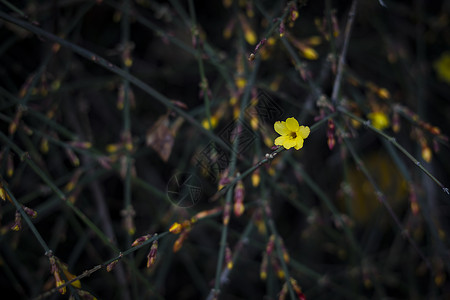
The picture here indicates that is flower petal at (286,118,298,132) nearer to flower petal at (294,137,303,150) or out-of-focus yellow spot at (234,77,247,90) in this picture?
flower petal at (294,137,303,150)

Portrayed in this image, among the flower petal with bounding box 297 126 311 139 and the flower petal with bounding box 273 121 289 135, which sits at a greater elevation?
the flower petal with bounding box 273 121 289 135

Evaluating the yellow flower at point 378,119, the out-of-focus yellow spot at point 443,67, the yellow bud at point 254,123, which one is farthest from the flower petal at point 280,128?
the out-of-focus yellow spot at point 443,67

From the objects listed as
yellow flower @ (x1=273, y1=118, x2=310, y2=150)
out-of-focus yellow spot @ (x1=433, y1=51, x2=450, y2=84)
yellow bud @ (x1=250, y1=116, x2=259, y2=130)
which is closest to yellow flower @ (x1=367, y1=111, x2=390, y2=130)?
yellow bud @ (x1=250, y1=116, x2=259, y2=130)

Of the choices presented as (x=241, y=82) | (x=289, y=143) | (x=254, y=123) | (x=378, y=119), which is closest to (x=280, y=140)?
(x=289, y=143)

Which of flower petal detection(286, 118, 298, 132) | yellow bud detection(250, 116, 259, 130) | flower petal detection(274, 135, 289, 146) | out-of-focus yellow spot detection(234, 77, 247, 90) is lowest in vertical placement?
flower petal detection(274, 135, 289, 146)

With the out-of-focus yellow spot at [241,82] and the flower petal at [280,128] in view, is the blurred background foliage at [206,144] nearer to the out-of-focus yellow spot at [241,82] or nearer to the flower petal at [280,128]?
the out-of-focus yellow spot at [241,82]

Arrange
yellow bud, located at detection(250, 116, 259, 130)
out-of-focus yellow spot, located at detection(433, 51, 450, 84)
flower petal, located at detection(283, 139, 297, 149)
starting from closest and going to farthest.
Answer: flower petal, located at detection(283, 139, 297, 149) < yellow bud, located at detection(250, 116, 259, 130) < out-of-focus yellow spot, located at detection(433, 51, 450, 84)
